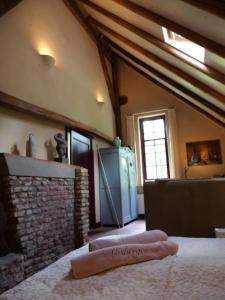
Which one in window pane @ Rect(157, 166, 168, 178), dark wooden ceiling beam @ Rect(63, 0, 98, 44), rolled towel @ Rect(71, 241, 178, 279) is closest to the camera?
rolled towel @ Rect(71, 241, 178, 279)

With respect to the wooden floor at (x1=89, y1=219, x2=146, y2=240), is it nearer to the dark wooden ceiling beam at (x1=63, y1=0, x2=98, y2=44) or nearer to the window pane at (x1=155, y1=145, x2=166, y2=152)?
the window pane at (x1=155, y1=145, x2=166, y2=152)

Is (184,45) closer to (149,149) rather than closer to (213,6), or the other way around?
(213,6)

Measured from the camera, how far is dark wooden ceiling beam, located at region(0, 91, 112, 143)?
3.34 m

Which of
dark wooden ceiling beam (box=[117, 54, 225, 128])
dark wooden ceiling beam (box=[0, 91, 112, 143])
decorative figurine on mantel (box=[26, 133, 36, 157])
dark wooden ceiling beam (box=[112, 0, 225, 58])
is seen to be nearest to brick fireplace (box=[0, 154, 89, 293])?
decorative figurine on mantel (box=[26, 133, 36, 157])

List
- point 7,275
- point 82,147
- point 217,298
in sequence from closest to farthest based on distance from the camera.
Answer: point 217,298 → point 7,275 → point 82,147

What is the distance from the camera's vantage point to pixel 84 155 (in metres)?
5.53

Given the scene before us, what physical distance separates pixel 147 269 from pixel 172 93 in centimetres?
657

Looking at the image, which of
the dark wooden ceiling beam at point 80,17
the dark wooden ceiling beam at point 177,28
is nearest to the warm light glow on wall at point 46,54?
the dark wooden ceiling beam at point 80,17

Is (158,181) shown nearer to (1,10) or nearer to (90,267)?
(90,267)

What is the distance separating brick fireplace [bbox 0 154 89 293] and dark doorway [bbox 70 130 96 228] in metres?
0.88

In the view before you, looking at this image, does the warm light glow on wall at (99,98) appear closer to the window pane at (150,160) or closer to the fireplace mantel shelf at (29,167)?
the window pane at (150,160)

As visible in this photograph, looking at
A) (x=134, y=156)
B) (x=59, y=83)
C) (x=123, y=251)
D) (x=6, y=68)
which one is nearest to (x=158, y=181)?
(x=123, y=251)

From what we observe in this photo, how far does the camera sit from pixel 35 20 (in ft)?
14.1

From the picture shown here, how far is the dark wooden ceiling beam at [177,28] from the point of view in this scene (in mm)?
2893
